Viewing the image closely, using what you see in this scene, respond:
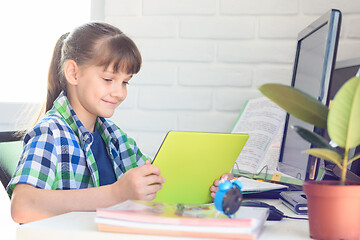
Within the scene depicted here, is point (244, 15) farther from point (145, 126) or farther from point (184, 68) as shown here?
point (145, 126)

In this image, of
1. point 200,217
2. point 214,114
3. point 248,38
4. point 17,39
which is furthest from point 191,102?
point 200,217

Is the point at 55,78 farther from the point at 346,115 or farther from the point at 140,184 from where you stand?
the point at 346,115

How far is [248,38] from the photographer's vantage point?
2.06 m

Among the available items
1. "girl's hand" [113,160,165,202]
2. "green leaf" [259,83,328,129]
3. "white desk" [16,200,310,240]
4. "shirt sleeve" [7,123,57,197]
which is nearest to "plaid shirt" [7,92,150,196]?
"shirt sleeve" [7,123,57,197]

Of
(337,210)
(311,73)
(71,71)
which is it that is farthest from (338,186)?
(71,71)

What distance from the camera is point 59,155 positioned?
136 centimetres

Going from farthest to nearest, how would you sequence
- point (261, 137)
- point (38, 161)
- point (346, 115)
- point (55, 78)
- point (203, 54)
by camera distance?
point (203, 54), point (261, 137), point (55, 78), point (38, 161), point (346, 115)

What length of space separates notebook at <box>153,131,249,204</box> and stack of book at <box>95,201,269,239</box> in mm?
312

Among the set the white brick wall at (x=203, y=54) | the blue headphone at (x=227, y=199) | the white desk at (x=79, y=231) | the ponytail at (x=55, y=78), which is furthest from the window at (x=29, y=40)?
the blue headphone at (x=227, y=199)

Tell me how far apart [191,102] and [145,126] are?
22 centimetres

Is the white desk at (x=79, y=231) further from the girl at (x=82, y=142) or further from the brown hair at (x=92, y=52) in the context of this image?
the brown hair at (x=92, y=52)

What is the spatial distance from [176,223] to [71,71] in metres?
0.91

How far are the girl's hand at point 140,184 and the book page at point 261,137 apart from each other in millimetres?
707

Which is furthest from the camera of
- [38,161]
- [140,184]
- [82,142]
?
[82,142]
